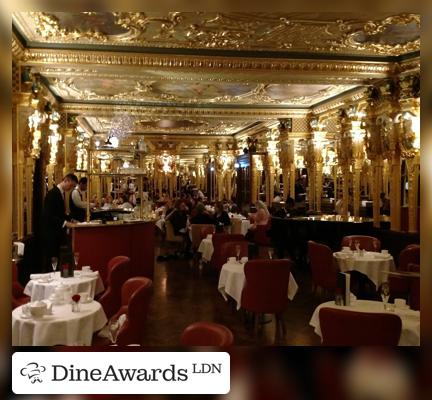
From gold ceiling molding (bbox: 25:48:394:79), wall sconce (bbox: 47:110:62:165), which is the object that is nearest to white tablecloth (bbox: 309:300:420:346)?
gold ceiling molding (bbox: 25:48:394:79)

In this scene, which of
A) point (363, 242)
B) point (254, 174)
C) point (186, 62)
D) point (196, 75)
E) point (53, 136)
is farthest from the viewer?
point (254, 174)

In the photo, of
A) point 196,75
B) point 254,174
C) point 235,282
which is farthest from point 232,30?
point 254,174

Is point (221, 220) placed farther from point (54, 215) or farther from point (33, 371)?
point (33, 371)

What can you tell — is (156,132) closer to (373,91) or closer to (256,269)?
(373,91)

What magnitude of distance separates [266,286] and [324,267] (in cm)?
171

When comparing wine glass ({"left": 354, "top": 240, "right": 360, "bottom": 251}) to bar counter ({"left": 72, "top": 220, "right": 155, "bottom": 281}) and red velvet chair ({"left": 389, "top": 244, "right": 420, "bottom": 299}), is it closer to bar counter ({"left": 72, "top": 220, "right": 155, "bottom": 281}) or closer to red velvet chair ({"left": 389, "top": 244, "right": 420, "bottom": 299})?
red velvet chair ({"left": 389, "top": 244, "right": 420, "bottom": 299})

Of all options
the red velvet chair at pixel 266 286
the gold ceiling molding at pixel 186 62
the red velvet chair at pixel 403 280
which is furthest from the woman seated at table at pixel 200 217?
the red velvet chair at pixel 266 286

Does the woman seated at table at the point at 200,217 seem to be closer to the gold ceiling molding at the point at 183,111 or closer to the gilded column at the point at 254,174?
the gold ceiling molding at the point at 183,111

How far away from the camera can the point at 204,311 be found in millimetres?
6656

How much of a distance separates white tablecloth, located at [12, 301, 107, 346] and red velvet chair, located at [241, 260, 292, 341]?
Result: 2.01 m

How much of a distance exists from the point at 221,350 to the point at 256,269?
2.73 m

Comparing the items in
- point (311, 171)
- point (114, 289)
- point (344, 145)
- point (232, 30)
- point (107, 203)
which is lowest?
point (114, 289)

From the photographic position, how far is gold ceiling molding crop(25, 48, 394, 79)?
7.34 metres

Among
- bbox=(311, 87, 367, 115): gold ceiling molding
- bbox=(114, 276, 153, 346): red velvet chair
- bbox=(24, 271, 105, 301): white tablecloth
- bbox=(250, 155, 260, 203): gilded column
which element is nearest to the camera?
bbox=(114, 276, 153, 346): red velvet chair
